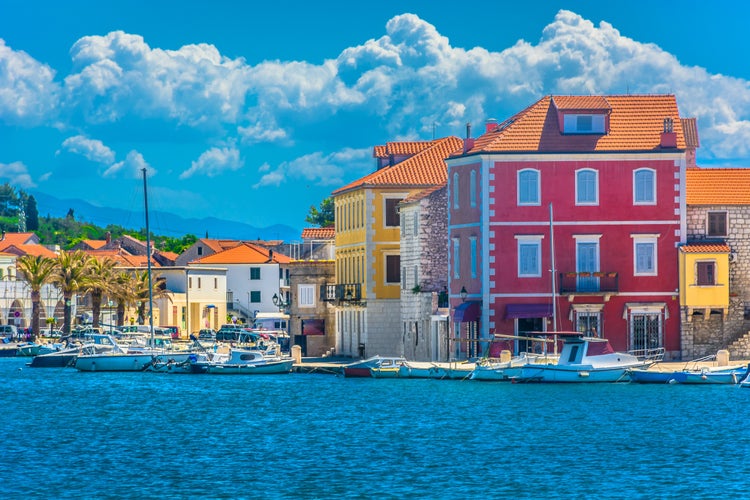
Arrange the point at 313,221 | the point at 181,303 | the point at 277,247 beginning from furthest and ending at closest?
the point at 277,247 → the point at 313,221 → the point at 181,303

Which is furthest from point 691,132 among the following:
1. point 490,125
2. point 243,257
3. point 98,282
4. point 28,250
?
point 28,250

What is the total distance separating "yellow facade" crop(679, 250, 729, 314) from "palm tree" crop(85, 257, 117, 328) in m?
54.7

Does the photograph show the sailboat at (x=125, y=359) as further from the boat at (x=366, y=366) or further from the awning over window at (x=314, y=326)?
the boat at (x=366, y=366)

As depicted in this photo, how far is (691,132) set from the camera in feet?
291

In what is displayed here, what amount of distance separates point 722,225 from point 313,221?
8009 centimetres

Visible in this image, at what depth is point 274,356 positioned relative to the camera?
87.9 m

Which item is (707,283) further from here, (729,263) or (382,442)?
(382,442)

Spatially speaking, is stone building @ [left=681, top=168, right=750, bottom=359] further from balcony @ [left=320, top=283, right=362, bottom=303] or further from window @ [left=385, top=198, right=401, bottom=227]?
balcony @ [left=320, top=283, right=362, bottom=303]

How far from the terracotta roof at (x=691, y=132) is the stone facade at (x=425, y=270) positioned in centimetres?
1475

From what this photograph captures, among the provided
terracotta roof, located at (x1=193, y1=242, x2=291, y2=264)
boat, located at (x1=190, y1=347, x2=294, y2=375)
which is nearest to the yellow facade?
boat, located at (x1=190, y1=347, x2=294, y2=375)

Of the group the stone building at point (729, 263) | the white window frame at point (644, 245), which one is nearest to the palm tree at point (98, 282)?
the white window frame at point (644, 245)

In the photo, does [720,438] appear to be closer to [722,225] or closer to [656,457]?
[656,457]

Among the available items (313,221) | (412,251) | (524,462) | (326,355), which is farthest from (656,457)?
(313,221)

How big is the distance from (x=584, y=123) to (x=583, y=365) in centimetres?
1497
